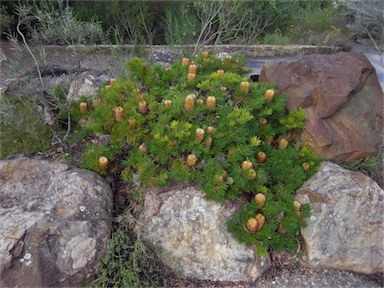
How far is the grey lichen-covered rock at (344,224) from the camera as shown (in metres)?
2.90

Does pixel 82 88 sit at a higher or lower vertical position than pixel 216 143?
lower

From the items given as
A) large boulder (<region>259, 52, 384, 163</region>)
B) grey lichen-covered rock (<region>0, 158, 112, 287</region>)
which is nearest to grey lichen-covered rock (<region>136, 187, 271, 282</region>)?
grey lichen-covered rock (<region>0, 158, 112, 287</region>)

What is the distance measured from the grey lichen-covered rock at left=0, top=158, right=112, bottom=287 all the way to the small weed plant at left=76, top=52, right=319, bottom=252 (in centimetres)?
32

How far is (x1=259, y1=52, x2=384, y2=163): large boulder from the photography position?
3.43 meters

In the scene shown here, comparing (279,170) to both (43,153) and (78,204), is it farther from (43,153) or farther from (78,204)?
(43,153)

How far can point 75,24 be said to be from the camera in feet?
11.7

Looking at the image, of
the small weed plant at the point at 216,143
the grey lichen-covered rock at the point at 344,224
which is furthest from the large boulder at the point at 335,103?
the grey lichen-covered rock at the point at 344,224

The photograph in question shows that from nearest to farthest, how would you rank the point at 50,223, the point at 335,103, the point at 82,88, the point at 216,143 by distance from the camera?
1. the point at 50,223
2. the point at 216,143
3. the point at 335,103
4. the point at 82,88

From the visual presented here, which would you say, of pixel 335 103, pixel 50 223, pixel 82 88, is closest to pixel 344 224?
pixel 335 103

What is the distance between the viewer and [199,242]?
282 centimetres

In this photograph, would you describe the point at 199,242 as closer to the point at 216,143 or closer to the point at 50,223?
the point at 216,143

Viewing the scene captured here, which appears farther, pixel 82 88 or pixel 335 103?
pixel 82 88

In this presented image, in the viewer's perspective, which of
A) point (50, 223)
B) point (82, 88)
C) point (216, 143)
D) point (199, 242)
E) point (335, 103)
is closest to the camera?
point (50, 223)

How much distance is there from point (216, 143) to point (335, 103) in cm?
132
